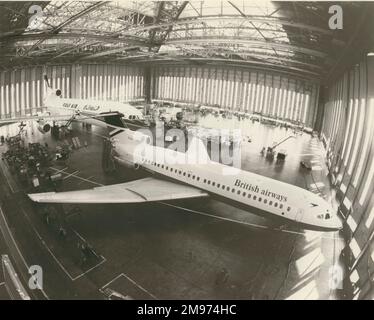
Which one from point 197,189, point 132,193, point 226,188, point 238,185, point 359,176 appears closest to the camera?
point 238,185

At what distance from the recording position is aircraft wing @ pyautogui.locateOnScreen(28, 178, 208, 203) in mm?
21922

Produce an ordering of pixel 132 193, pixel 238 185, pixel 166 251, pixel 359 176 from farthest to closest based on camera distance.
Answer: pixel 359 176
pixel 132 193
pixel 238 185
pixel 166 251

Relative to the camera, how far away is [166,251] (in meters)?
21.2

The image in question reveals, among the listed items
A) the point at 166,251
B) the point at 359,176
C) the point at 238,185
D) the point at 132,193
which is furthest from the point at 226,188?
the point at 359,176

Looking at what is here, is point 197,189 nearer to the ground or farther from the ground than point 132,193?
farther from the ground

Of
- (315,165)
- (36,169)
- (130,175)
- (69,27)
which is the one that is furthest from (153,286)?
(69,27)

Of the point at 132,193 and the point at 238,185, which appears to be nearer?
the point at 238,185

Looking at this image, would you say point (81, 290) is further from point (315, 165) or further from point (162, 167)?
point (315, 165)

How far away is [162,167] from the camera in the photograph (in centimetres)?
2786

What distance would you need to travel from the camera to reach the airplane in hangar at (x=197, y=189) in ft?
68.3

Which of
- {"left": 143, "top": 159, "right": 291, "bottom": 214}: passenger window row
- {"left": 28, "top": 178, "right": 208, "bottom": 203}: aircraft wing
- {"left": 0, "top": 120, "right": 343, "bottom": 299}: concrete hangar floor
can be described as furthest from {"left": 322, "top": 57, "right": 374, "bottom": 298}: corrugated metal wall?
{"left": 28, "top": 178, "right": 208, "bottom": 203}: aircraft wing

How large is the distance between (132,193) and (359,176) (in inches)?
733

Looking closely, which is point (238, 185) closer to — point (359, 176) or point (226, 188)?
point (226, 188)

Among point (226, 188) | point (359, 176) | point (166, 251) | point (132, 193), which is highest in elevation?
point (359, 176)
